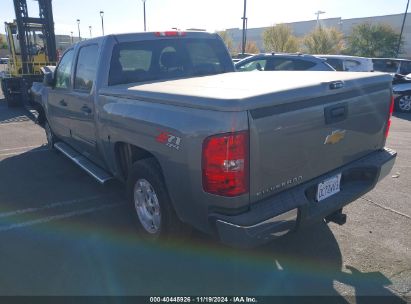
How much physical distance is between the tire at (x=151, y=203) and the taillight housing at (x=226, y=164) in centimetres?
70

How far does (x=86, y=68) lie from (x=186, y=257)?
2648 millimetres

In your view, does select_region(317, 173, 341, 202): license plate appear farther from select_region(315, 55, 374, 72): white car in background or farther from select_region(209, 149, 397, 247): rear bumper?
select_region(315, 55, 374, 72): white car in background

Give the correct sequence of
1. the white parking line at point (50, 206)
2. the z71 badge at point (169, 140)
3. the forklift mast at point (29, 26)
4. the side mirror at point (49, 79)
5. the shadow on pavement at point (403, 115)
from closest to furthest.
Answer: the z71 badge at point (169, 140)
the white parking line at point (50, 206)
the side mirror at point (49, 79)
the shadow on pavement at point (403, 115)
the forklift mast at point (29, 26)

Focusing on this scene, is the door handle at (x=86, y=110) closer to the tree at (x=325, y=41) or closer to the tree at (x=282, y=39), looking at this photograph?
the tree at (x=325, y=41)

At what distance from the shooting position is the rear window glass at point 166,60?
3.95 m

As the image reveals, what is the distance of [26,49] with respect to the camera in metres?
13.9

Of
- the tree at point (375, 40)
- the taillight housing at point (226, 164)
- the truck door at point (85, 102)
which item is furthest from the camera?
the tree at point (375, 40)

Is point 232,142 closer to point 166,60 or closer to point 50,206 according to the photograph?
point 166,60

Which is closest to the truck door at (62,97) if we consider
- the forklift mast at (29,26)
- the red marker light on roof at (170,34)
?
the red marker light on roof at (170,34)

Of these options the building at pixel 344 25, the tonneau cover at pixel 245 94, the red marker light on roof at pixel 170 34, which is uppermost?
the building at pixel 344 25

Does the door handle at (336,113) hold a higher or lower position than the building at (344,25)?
lower

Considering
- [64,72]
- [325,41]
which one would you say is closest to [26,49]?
[64,72]

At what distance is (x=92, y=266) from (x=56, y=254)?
46cm

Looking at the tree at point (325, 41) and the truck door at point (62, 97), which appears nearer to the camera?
the truck door at point (62, 97)
